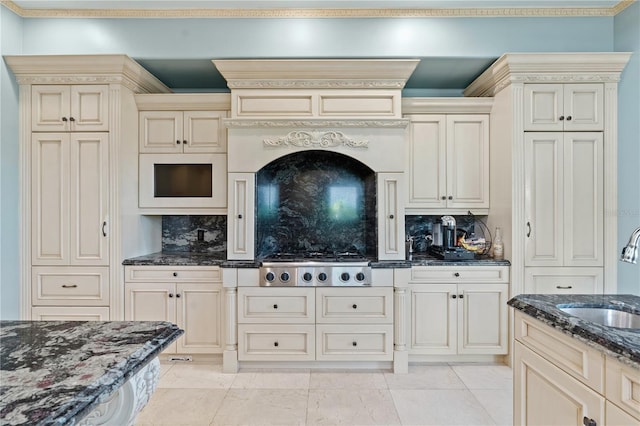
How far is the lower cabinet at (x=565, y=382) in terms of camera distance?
108 cm

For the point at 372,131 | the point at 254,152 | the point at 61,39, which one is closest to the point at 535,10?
the point at 372,131

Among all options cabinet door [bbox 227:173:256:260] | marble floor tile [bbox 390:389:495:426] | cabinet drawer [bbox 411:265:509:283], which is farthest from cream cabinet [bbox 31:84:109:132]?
marble floor tile [bbox 390:389:495:426]

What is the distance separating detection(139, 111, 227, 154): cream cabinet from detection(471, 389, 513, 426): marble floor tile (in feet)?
9.48

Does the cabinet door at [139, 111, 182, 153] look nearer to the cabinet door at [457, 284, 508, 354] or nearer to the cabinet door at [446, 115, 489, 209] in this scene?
the cabinet door at [446, 115, 489, 209]

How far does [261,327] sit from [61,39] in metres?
3.07

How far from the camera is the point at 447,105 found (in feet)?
10.9

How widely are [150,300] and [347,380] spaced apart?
179 cm

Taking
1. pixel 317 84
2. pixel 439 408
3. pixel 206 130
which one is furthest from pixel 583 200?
pixel 206 130

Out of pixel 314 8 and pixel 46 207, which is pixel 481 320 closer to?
pixel 314 8

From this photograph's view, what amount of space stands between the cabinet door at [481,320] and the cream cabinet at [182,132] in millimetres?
2554

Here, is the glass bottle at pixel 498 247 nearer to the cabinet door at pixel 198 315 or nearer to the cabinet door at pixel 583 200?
the cabinet door at pixel 583 200

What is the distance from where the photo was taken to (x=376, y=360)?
9.46 feet

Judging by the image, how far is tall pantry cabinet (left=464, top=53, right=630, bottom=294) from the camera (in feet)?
9.66

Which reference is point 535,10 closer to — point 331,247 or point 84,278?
point 331,247
